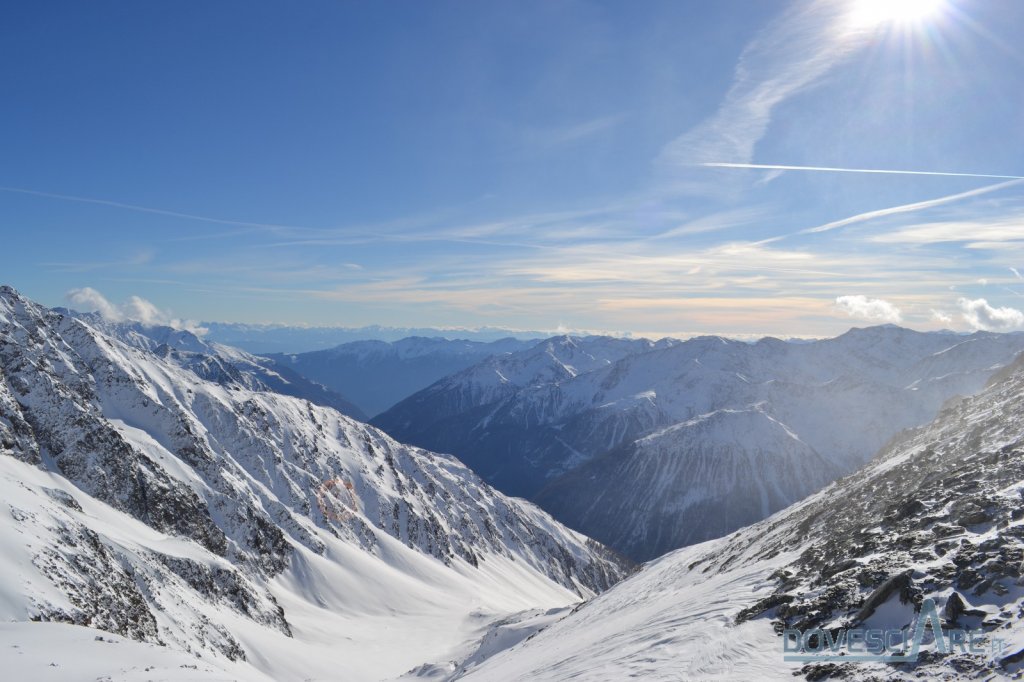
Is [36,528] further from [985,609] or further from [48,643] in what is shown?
[985,609]

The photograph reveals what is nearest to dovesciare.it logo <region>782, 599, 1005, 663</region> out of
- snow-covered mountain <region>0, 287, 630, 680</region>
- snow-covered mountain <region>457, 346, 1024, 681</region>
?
snow-covered mountain <region>457, 346, 1024, 681</region>

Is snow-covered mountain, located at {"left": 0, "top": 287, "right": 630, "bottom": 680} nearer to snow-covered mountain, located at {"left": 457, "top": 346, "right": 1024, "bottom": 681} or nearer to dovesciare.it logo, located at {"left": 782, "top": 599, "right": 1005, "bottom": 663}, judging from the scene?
snow-covered mountain, located at {"left": 457, "top": 346, "right": 1024, "bottom": 681}

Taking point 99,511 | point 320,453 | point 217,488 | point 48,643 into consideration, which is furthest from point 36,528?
point 320,453

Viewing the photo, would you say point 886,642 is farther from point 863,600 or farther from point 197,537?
point 197,537

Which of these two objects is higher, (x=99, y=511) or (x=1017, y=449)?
(x=1017, y=449)

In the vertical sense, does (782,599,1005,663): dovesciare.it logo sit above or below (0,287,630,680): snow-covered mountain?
above

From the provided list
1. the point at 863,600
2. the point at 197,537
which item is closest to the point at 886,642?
the point at 863,600
